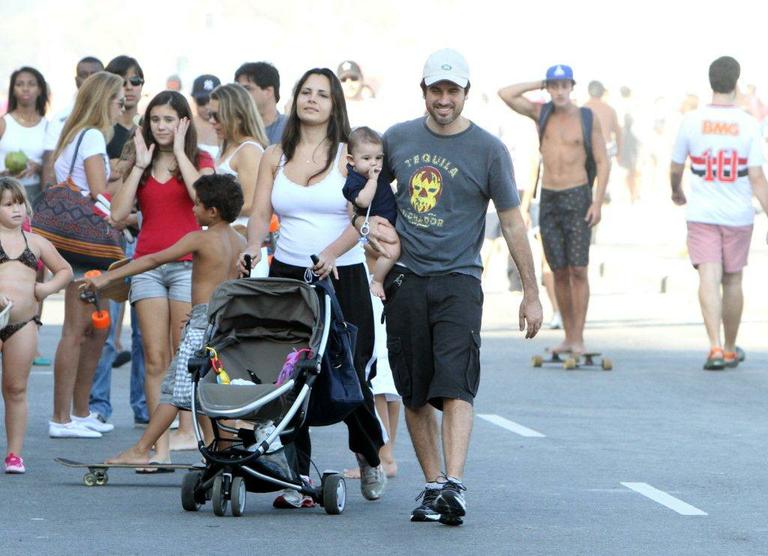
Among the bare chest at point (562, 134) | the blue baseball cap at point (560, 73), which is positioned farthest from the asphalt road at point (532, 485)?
the blue baseball cap at point (560, 73)

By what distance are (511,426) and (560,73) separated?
4.02 m

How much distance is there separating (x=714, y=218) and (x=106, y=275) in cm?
686

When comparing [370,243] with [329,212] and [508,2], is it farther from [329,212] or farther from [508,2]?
[508,2]

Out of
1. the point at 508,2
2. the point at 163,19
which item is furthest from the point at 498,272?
the point at 508,2

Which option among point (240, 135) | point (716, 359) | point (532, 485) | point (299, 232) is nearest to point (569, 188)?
point (716, 359)

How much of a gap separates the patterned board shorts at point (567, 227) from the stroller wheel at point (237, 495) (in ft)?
24.6

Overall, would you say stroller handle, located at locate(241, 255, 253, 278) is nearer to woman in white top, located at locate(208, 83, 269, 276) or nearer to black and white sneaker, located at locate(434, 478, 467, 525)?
black and white sneaker, located at locate(434, 478, 467, 525)

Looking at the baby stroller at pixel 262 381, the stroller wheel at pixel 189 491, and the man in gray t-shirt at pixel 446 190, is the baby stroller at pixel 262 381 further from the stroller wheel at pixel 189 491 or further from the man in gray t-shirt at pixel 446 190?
the man in gray t-shirt at pixel 446 190

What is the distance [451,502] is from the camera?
8.68 m

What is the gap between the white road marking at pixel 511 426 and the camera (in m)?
12.1

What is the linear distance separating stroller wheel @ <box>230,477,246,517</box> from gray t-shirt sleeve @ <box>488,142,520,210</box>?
159 centimetres

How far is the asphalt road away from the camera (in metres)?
8.41

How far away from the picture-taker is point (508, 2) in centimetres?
9069

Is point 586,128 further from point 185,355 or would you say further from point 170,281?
point 185,355
